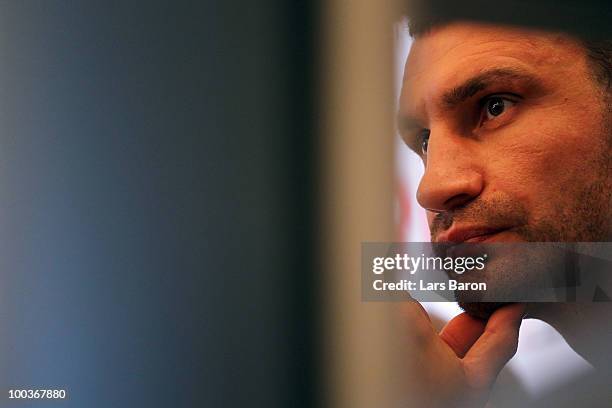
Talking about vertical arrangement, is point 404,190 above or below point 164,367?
above

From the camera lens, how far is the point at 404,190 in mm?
1467

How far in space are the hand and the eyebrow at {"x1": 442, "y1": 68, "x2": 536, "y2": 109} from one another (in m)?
0.41

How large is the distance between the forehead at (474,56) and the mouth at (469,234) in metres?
0.25

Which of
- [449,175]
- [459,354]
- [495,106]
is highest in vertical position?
[495,106]

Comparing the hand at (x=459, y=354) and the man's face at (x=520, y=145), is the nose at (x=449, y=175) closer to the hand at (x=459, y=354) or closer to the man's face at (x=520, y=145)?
the man's face at (x=520, y=145)

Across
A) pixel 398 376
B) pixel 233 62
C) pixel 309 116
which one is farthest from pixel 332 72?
pixel 398 376

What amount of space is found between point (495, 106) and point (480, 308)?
394 millimetres

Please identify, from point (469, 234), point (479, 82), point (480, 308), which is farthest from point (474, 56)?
point (480, 308)

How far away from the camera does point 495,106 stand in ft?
4.72

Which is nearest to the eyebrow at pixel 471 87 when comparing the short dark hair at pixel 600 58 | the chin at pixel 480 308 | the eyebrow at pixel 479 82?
the eyebrow at pixel 479 82

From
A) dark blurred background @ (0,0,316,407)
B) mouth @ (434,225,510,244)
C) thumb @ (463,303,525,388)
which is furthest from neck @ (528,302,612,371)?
dark blurred background @ (0,0,316,407)

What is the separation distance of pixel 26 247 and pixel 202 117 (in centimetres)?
44

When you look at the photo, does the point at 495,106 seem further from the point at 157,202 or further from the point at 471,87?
the point at 157,202

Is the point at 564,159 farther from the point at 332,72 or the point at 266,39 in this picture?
the point at 266,39
